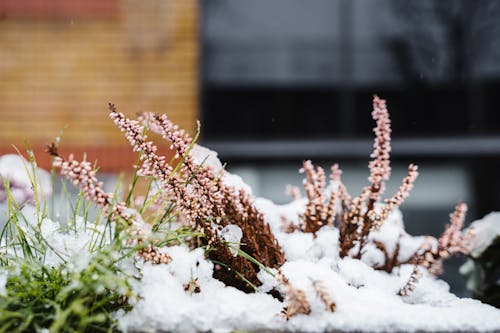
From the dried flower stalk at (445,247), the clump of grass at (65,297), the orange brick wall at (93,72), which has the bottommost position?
the clump of grass at (65,297)

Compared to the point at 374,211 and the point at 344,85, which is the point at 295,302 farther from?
the point at 344,85

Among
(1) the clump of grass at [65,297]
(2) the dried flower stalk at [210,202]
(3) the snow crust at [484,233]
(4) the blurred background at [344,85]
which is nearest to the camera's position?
(1) the clump of grass at [65,297]

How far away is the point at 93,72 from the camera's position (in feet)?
15.5

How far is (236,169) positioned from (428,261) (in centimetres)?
335

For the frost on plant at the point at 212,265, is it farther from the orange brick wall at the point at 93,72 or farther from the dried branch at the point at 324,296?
the orange brick wall at the point at 93,72

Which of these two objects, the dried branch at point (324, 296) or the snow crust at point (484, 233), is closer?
the dried branch at point (324, 296)

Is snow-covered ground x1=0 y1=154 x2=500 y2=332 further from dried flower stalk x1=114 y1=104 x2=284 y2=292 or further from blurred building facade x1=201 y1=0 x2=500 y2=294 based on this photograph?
blurred building facade x1=201 y1=0 x2=500 y2=294

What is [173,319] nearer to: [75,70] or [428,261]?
[428,261]

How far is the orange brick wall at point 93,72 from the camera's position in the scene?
15.3ft

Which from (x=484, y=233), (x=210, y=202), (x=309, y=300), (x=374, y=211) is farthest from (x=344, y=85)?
(x=309, y=300)

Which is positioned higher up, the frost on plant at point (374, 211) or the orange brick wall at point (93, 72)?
the orange brick wall at point (93, 72)

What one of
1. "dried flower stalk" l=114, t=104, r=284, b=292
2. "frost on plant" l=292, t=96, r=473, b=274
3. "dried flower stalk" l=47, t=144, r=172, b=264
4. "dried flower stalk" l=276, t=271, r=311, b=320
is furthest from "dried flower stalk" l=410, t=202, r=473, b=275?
"dried flower stalk" l=47, t=144, r=172, b=264

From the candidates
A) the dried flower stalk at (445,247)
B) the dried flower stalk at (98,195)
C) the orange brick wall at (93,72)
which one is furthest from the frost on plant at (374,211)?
the orange brick wall at (93,72)

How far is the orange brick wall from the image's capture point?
4656 mm
